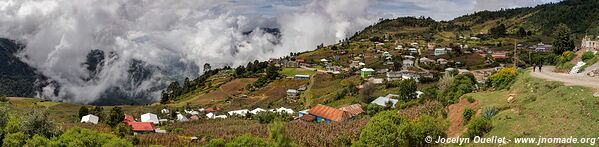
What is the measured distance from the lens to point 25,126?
3850 cm

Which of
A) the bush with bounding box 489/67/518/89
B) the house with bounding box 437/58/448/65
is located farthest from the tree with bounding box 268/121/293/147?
the house with bounding box 437/58/448/65

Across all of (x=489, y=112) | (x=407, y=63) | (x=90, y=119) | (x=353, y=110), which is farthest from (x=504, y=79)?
(x=407, y=63)

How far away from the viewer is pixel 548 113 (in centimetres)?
2406

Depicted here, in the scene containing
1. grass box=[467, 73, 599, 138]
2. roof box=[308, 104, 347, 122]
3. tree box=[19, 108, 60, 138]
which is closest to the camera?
grass box=[467, 73, 599, 138]

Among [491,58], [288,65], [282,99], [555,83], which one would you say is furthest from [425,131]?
[288,65]

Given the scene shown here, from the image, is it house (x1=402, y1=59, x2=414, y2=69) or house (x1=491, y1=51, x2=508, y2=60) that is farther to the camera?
house (x1=402, y1=59, x2=414, y2=69)

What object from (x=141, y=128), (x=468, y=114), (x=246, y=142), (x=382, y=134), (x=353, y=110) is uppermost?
(x=468, y=114)

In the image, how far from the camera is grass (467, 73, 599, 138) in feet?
69.6

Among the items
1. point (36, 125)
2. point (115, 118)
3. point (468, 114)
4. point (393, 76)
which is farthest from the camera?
point (393, 76)

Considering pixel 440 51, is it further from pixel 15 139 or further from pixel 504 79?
pixel 15 139

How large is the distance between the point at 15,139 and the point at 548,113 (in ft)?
115

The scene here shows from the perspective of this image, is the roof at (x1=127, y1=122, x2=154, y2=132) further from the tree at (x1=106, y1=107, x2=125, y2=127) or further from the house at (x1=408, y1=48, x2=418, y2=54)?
the house at (x1=408, y1=48, x2=418, y2=54)

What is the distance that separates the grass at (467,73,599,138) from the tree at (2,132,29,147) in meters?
32.0

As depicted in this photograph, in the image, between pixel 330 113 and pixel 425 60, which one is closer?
pixel 330 113
